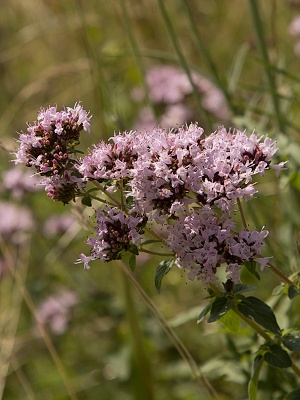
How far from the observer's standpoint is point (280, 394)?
6.66 feet

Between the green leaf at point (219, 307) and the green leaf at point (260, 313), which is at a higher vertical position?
the green leaf at point (219, 307)

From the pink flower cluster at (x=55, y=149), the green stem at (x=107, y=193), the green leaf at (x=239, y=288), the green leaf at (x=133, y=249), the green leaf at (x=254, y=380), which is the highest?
the pink flower cluster at (x=55, y=149)

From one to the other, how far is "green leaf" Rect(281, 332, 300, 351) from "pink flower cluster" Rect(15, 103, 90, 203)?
0.54m

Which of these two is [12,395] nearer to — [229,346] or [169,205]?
[229,346]

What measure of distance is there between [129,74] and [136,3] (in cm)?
40

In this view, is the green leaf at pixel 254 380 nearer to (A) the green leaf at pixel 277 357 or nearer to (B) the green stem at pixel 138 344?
(A) the green leaf at pixel 277 357

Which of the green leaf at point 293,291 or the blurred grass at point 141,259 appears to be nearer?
the green leaf at point 293,291

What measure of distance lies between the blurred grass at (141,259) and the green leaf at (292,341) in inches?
18.6

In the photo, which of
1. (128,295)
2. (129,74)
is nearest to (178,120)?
(129,74)

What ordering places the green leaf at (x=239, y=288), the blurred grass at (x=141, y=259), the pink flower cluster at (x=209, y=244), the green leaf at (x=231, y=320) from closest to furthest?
the pink flower cluster at (x=209, y=244)
the green leaf at (x=239, y=288)
the green leaf at (x=231, y=320)
the blurred grass at (x=141, y=259)

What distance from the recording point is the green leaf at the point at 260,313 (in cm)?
151

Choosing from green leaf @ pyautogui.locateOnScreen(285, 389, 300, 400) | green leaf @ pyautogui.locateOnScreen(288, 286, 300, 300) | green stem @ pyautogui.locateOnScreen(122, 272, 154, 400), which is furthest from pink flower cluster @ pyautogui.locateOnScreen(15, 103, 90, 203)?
green stem @ pyautogui.locateOnScreen(122, 272, 154, 400)

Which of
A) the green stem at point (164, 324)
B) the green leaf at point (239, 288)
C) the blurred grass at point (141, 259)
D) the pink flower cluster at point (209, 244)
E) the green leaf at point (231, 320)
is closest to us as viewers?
the pink flower cluster at point (209, 244)

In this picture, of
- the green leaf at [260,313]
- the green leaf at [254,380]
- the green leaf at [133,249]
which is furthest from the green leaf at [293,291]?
the green leaf at [133,249]
